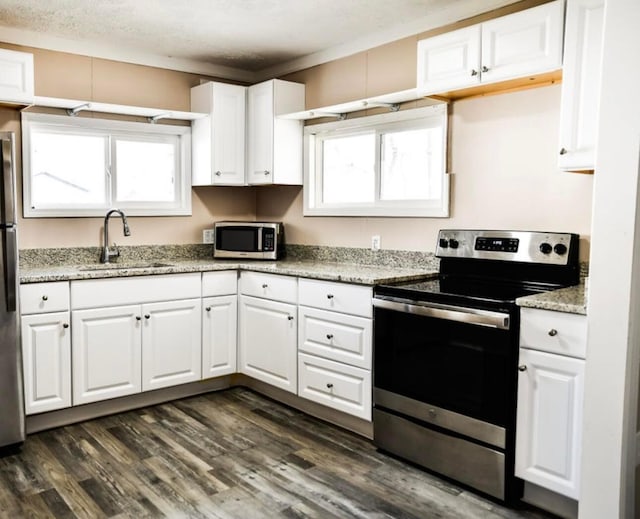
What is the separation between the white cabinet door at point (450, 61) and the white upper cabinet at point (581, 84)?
0.47 meters

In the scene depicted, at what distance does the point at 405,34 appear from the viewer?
11.6ft

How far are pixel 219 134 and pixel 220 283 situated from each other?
110 cm

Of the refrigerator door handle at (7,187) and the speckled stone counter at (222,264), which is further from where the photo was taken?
the speckled stone counter at (222,264)

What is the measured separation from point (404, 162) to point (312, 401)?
5.26ft

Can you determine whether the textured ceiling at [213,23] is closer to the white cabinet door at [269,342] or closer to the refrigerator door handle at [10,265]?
the refrigerator door handle at [10,265]

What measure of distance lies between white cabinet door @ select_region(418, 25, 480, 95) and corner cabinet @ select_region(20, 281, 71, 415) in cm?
230

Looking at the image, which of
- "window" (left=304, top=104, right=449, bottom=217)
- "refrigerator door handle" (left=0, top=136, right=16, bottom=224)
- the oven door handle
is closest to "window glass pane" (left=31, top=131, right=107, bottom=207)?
"refrigerator door handle" (left=0, top=136, right=16, bottom=224)

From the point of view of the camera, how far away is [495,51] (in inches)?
108

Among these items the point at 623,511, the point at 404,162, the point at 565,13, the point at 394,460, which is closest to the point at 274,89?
the point at 404,162

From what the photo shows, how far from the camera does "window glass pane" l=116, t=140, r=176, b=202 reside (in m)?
4.14

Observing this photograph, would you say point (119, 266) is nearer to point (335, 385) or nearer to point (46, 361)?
point (46, 361)

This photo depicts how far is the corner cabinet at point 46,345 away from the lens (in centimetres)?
316

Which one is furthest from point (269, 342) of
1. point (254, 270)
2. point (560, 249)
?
point (560, 249)

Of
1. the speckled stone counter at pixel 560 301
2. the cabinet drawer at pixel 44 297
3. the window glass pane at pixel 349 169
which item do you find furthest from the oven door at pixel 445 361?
the cabinet drawer at pixel 44 297
